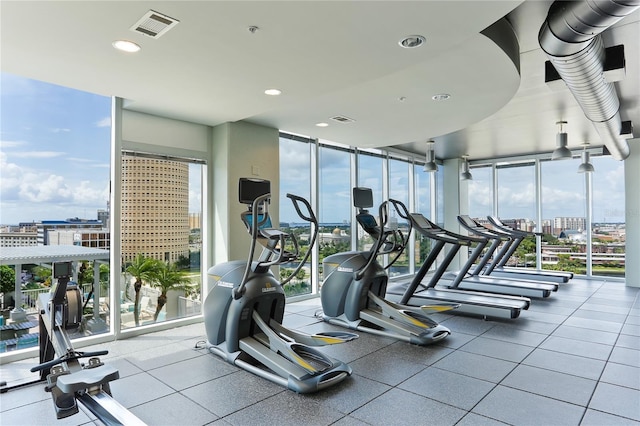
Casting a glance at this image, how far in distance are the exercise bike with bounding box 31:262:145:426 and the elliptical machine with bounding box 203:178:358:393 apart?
123 cm

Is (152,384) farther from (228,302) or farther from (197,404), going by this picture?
(228,302)

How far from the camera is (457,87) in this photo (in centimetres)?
431

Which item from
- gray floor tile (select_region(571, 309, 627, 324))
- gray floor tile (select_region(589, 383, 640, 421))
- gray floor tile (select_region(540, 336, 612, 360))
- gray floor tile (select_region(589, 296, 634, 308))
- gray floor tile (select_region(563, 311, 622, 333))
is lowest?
gray floor tile (select_region(589, 296, 634, 308))

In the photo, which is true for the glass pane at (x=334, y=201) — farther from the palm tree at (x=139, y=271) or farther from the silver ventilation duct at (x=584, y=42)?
the silver ventilation duct at (x=584, y=42)

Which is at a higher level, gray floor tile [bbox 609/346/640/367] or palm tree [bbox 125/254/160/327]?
palm tree [bbox 125/254/160/327]

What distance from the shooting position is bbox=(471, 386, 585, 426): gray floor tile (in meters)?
2.72

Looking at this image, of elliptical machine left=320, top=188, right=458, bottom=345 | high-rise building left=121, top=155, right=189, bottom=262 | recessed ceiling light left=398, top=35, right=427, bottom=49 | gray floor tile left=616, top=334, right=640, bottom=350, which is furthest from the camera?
high-rise building left=121, top=155, right=189, bottom=262

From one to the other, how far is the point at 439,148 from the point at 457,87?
5106mm

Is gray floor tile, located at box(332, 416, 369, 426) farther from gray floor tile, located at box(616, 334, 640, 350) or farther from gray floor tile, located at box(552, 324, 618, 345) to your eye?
gray floor tile, located at box(616, 334, 640, 350)

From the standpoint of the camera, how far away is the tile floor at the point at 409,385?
280cm

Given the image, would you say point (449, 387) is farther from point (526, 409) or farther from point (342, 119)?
point (342, 119)

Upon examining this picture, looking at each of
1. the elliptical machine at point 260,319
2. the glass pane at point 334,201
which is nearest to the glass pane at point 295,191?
the glass pane at point 334,201

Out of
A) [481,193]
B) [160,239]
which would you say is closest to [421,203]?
[481,193]

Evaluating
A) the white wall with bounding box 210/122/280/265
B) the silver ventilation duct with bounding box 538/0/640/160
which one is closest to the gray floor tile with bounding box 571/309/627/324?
the silver ventilation duct with bounding box 538/0/640/160
